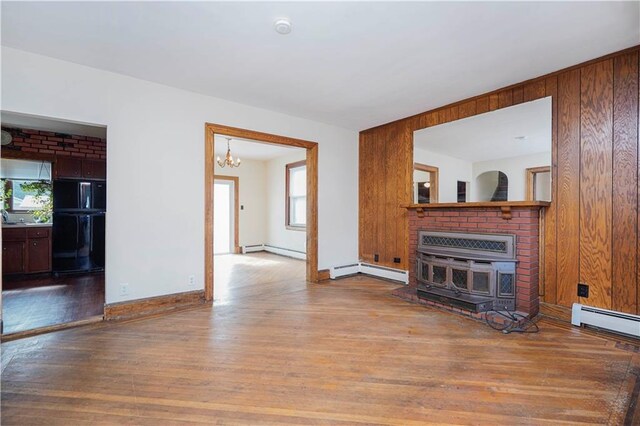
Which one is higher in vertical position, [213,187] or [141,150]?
[141,150]

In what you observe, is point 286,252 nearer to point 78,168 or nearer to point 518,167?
point 78,168

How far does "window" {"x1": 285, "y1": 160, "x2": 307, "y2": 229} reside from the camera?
7145 millimetres

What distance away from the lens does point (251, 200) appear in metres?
8.02

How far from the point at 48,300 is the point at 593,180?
236 inches

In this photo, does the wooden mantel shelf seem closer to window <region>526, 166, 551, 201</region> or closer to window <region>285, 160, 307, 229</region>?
window <region>526, 166, 551, 201</region>

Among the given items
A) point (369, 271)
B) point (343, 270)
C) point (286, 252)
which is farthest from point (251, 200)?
point (369, 271)

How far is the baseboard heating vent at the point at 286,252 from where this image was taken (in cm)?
689

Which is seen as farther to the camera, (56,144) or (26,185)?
(26,185)

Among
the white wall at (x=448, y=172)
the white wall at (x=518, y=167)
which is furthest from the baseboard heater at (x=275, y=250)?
the white wall at (x=518, y=167)

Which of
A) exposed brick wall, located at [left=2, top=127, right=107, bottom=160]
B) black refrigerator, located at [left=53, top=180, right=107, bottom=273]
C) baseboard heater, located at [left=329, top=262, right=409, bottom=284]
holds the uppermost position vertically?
exposed brick wall, located at [left=2, top=127, right=107, bottom=160]

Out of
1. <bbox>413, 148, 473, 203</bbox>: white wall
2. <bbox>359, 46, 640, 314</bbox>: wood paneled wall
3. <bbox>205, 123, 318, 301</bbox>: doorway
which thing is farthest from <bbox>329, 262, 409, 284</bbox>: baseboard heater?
<bbox>359, 46, 640, 314</bbox>: wood paneled wall

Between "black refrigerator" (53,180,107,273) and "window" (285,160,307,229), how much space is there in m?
→ 3.76

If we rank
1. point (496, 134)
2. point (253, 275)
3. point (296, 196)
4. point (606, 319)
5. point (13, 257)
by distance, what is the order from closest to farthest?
point (606, 319) → point (496, 134) → point (13, 257) → point (253, 275) → point (296, 196)

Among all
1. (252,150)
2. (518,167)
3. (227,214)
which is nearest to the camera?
(518,167)
